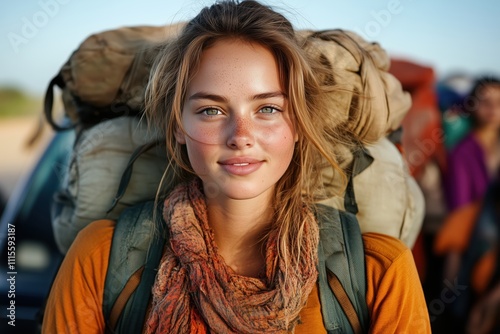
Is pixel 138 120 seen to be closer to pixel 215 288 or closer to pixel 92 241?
pixel 92 241

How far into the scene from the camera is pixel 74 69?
2.30m

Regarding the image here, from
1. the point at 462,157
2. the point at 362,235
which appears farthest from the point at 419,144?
the point at 362,235

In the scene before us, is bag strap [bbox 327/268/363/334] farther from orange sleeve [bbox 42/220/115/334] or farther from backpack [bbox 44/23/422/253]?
orange sleeve [bbox 42/220/115/334]

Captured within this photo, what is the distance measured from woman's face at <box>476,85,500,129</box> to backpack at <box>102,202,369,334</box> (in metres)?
3.21

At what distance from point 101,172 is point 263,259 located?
0.64 m

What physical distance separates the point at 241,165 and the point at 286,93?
0.27m

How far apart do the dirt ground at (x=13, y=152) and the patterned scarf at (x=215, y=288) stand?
10.1 meters

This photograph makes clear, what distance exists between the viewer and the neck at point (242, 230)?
6.82ft

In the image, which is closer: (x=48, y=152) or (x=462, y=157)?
(x=48, y=152)

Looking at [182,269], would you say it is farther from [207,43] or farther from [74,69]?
[74,69]

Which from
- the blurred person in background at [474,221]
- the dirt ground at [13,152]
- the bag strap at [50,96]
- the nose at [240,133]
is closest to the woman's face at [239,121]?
the nose at [240,133]

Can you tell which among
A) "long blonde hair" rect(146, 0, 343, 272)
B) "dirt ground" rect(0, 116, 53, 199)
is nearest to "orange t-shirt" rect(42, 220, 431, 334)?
"long blonde hair" rect(146, 0, 343, 272)

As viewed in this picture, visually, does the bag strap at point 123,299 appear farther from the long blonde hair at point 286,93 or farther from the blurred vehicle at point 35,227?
the blurred vehicle at point 35,227

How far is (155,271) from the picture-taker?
2.00m
